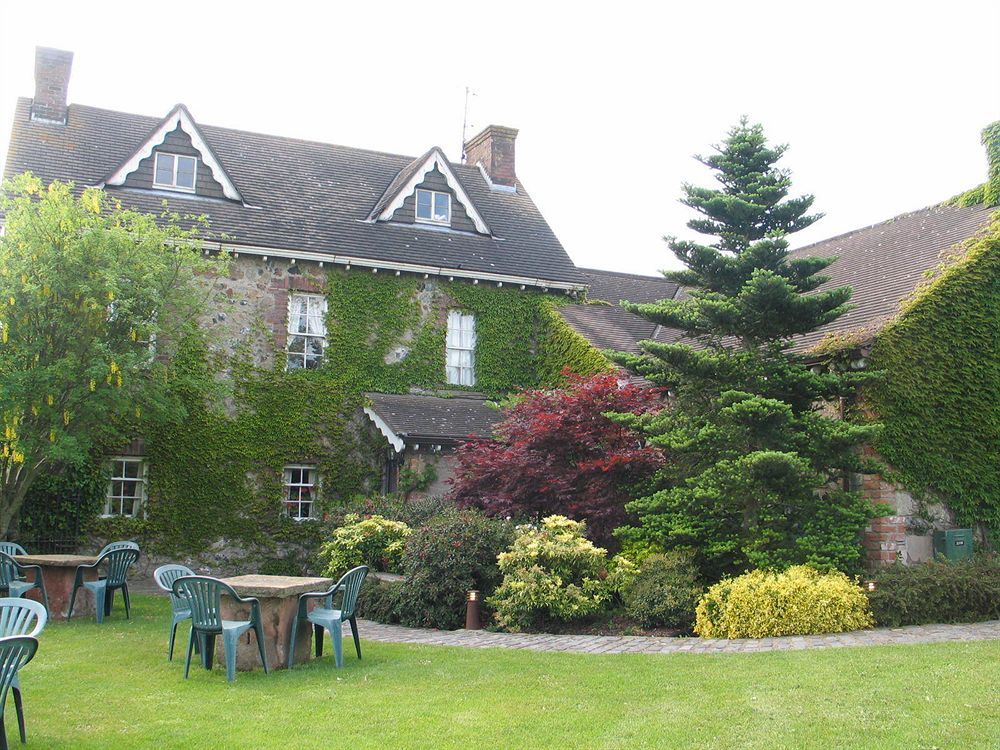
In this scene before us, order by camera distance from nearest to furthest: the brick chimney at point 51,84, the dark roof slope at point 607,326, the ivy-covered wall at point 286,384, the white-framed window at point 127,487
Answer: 1. the white-framed window at point 127,487
2. the ivy-covered wall at point 286,384
3. the dark roof slope at point 607,326
4. the brick chimney at point 51,84

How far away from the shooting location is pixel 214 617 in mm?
9359

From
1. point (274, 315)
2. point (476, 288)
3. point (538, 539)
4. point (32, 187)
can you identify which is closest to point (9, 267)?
point (32, 187)

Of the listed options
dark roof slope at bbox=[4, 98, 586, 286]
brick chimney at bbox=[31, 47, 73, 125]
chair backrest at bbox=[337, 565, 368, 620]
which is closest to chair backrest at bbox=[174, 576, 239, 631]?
chair backrest at bbox=[337, 565, 368, 620]

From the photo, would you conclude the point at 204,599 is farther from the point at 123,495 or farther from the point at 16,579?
the point at 123,495

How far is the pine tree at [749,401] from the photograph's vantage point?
13.2 metres

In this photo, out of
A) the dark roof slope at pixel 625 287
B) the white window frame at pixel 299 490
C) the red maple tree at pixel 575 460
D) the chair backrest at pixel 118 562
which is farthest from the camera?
the dark roof slope at pixel 625 287

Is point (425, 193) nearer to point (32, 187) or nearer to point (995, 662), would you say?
point (32, 187)

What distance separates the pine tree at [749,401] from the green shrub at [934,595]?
27.8 inches

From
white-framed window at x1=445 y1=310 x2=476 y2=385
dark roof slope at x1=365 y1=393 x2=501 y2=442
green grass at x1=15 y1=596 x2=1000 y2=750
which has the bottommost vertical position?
green grass at x1=15 y1=596 x2=1000 y2=750

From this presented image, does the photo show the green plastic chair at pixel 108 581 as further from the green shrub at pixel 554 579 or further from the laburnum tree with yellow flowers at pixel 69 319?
the green shrub at pixel 554 579

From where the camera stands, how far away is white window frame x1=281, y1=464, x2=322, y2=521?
20859 mm

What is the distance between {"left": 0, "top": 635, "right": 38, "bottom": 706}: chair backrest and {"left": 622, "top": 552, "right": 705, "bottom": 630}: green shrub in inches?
319

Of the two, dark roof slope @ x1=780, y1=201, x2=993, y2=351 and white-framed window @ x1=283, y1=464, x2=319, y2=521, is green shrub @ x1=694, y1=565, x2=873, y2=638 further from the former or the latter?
white-framed window @ x1=283, y1=464, x2=319, y2=521

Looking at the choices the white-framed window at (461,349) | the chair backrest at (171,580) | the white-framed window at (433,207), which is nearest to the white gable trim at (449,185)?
the white-framed window at (433,207)
